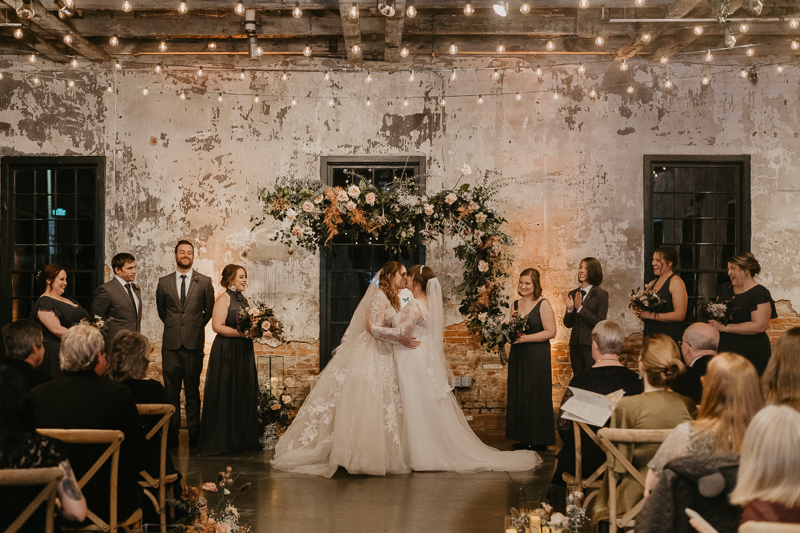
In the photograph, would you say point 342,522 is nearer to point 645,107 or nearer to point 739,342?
point 739,342

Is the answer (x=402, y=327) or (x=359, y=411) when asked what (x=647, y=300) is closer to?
(x=402, y=327)

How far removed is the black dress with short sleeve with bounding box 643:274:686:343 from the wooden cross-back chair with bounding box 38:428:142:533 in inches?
204

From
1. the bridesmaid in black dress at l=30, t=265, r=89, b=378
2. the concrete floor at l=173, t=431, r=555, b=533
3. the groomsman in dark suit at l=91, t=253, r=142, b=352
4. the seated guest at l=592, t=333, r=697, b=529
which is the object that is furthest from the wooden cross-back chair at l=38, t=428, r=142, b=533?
the groomsman in dark suit at l=91, t=253, r=142, b=352

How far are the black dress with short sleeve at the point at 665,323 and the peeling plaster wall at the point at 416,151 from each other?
0.74 m

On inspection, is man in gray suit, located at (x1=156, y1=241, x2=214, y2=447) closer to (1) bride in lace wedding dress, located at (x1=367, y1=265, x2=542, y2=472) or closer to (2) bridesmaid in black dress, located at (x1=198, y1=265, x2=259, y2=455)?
(2) bridesmaid in black dress, located at (x1=198, y1=265, x2=259, y2=455)

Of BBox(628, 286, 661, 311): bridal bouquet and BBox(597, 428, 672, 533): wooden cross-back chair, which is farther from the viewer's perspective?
BBox(628, 286, 661, 311): bridal bouquet

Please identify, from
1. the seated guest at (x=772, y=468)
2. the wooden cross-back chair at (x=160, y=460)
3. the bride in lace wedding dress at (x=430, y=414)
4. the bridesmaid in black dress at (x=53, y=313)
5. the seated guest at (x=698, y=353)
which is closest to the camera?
the seated guest at (x=772, y=468)

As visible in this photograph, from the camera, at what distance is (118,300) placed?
6.74 metres

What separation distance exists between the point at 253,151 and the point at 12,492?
5.84 meters

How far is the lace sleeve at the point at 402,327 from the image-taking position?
18.7ft

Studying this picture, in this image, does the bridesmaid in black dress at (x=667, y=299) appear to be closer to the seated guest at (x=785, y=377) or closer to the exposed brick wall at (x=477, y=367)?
the exposed brick wall at (x=477, y=367)

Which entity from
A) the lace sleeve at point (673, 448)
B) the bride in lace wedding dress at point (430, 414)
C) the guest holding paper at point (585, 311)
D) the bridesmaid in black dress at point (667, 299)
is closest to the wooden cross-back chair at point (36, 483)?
the lace sleeve at point (673, 448)

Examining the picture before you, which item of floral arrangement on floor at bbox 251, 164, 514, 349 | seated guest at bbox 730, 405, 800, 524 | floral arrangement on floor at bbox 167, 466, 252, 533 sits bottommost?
floral arrangement on floor at bbox 167, 466, 252, 533

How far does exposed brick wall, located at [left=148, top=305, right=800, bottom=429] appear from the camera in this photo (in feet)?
24.9
